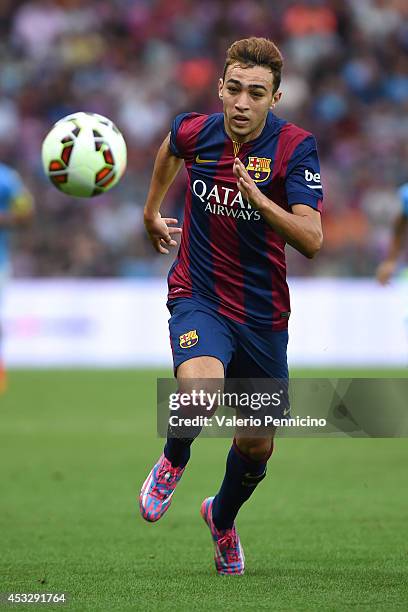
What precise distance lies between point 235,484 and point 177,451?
0.38 m

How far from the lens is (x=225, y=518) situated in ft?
18.4

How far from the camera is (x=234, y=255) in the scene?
17.7 feet

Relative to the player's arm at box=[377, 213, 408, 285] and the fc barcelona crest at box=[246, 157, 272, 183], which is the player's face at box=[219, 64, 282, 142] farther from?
the player's arm at box=[377, 213, 408, 285]

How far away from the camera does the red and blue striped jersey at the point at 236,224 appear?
17.3ft

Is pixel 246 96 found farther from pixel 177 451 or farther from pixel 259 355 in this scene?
pixel 177 451

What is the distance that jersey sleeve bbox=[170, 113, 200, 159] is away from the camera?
5562mm

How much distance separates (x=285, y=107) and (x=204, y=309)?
1450cm

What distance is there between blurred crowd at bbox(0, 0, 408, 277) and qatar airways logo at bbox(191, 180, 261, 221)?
11.9 meters

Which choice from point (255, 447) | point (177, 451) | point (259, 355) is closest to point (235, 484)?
point (255, 447)

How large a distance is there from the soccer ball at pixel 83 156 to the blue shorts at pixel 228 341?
2.99 ft

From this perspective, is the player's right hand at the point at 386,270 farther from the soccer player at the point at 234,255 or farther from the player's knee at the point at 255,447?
the player's knee at the point at 255,447

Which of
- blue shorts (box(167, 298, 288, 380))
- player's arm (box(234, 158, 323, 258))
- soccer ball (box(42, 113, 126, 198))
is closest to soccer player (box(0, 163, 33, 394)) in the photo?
soccer ball (box(42, 113, 126, 198))

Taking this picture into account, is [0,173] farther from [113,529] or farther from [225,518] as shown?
[225,518]

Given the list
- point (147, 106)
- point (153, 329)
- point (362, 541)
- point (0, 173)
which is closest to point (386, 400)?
point (362, 541)
